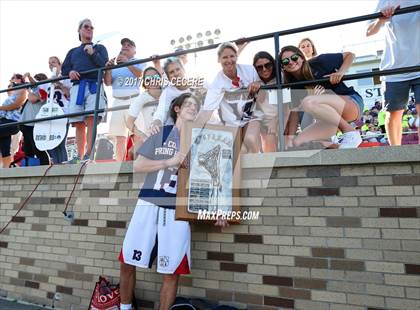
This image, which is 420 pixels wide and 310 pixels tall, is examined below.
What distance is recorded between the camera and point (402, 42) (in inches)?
118

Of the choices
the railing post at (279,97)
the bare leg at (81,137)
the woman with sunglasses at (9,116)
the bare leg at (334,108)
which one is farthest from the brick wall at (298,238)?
the woman with sunglasses at (9,116)

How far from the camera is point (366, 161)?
2.61 meters

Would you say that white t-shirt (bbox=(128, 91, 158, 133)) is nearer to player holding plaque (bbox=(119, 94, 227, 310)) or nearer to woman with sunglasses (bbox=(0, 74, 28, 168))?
player holding plaque (bbox=(119, 94, 227, 310))

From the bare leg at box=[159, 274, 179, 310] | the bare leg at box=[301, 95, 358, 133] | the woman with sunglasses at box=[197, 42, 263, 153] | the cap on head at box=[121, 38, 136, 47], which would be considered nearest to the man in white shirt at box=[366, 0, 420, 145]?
the bare leg at box=[301, 95, 358, 133]

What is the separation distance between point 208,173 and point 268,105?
951 millimetres

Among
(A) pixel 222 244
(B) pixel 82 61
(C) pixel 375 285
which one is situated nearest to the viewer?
(C) pixel 375 285

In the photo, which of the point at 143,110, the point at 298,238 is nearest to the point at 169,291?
the point at 298,238

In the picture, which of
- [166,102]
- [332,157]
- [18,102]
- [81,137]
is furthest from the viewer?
[18,102]

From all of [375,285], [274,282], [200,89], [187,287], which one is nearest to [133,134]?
[200,89]

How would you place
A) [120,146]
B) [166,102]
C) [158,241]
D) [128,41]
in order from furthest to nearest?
[128,41], [120,146], [166,102], [158,241]

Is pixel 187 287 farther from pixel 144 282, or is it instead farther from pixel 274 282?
pixel 274 282

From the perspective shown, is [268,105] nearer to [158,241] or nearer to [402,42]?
[402,42]

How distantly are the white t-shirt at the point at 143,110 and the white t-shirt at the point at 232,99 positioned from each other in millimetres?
803

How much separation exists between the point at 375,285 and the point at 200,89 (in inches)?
92.6
